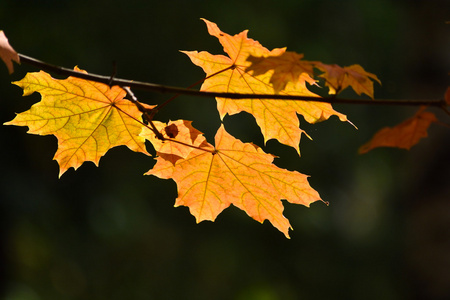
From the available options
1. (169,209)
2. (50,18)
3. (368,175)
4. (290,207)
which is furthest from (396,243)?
(50,18)

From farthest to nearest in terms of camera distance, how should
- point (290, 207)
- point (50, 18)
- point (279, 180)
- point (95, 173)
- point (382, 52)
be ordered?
point (382, 52) < point (290, 207) < point (95, 173) < point (50, 18) < point (279, 180)

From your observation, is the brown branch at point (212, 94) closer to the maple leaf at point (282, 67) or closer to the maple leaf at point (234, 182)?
the maple leaf at point (282, 67)

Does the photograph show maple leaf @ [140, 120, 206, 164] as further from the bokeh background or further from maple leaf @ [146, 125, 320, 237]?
the bokeh background

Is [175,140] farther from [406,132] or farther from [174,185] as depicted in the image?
[174,185]

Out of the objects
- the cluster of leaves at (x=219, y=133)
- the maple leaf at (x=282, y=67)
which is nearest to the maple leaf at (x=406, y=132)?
the cluster of leaves at (x=219, y=133)

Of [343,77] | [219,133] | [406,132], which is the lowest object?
[219,133]

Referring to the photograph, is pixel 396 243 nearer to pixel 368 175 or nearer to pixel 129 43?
pixel 368 175

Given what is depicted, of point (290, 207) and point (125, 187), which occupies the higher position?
point (125, 187)

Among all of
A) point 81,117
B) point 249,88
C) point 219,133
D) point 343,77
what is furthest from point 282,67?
point 81,117
